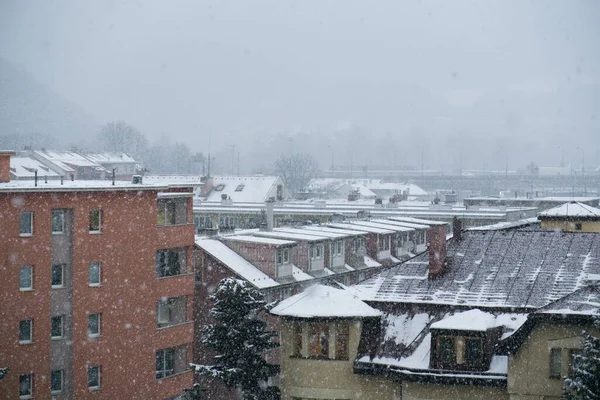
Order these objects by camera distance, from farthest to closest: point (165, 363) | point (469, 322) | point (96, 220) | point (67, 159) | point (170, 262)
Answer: point (67, 159) → point (170, 262) → point (165, 363) → point (96, 220) → point (469, 322)

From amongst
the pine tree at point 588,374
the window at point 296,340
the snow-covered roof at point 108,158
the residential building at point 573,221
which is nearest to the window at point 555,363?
the pine tree at point 588,374

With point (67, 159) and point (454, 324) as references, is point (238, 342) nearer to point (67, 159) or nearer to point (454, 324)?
point (454, 324)

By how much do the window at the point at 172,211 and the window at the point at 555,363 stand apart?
2248cm

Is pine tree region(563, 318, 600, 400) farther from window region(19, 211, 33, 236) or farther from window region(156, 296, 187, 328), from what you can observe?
window region(156, 296, 187, 328)

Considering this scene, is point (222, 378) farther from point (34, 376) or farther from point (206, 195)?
point (206, 195)

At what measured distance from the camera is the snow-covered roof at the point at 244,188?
108m

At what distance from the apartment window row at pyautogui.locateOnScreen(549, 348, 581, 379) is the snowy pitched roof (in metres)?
1.96

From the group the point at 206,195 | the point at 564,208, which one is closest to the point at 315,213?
the point at 206,195

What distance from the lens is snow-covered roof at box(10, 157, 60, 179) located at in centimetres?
11150

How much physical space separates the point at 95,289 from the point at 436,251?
53.0ft

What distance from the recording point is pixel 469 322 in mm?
26609

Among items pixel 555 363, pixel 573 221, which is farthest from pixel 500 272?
pixel 573 221

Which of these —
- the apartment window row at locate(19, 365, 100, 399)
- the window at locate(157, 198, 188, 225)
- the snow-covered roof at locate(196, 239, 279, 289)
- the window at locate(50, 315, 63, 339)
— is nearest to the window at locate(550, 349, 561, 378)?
the apartment window row at locate(19, 365, 100, 399)

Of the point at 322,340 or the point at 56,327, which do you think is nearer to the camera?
the point at 322,340
